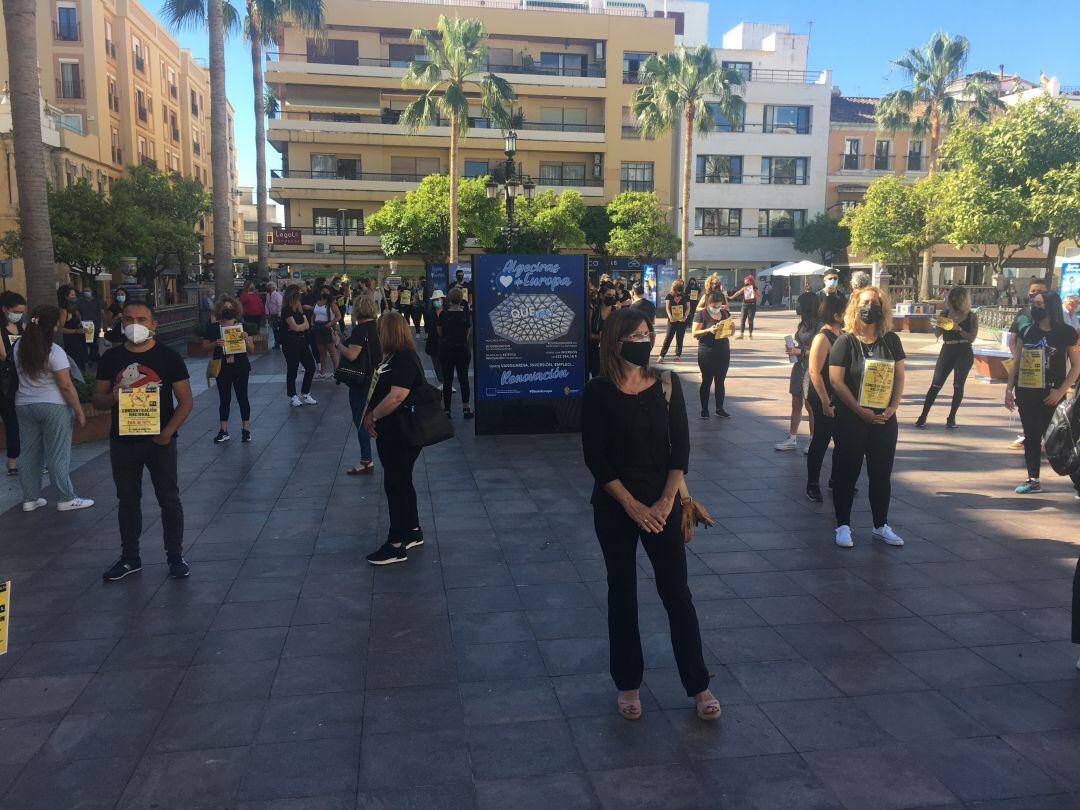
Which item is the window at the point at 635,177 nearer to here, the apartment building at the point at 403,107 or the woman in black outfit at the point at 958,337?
the apartment building at the point at 403,107

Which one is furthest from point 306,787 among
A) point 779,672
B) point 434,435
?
point 434,435

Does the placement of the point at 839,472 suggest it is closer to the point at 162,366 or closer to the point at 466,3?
the point at 162,366

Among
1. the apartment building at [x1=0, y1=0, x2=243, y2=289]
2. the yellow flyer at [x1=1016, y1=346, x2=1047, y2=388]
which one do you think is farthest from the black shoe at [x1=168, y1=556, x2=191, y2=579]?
the apartment building at [x1=0, y1=0, x2=243, y2=289]

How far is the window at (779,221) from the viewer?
2042 inches

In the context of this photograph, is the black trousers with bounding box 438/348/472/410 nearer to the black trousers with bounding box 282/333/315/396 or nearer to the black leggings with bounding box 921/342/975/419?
the black trousers with bounding box 282/333/315/396

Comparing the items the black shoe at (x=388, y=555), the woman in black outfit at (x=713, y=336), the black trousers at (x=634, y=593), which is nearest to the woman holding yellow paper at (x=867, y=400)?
the black trousers at (x=634, y=593)

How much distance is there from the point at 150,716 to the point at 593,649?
214 cm

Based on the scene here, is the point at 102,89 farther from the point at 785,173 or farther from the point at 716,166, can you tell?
the point at 785,173

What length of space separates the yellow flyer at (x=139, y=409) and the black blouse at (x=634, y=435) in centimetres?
308

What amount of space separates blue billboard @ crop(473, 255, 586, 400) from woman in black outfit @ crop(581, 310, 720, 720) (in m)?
6.36

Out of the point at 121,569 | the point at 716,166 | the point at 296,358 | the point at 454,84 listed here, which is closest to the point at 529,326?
the point at 296,358

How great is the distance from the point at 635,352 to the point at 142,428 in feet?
11.1

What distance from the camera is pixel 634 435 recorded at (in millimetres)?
3439

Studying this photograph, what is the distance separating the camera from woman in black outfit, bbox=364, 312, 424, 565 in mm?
5625
